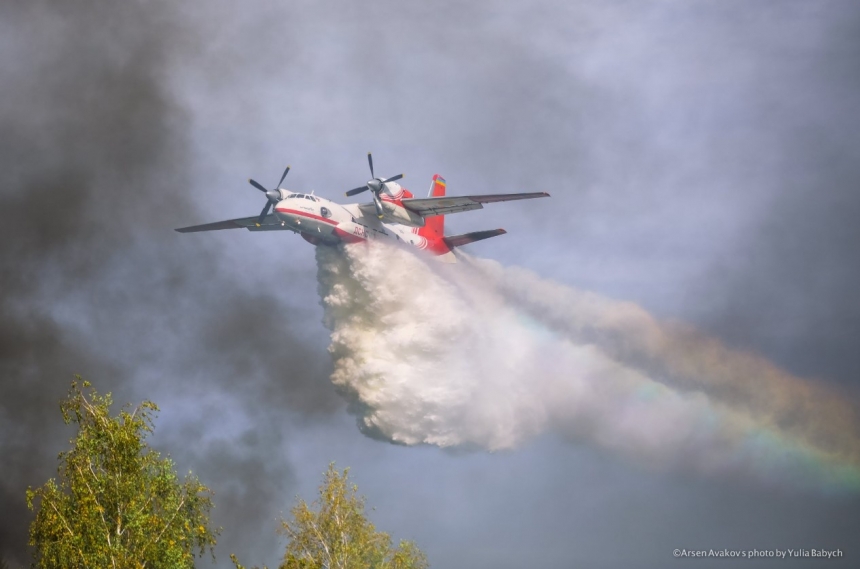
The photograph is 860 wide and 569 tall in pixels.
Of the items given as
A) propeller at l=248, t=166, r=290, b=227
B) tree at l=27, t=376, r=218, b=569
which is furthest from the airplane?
tree at l=27, t=376, r=218, b=569

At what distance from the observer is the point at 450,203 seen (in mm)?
43625

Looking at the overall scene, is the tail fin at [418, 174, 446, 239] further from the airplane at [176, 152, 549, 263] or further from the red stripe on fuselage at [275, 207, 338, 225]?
the red stripe on fuselage at [275, 207, 338, 225]

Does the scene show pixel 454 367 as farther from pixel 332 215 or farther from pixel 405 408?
pixel 332 215

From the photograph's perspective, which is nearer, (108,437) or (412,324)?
(108,437)

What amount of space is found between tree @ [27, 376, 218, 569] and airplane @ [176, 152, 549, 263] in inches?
561

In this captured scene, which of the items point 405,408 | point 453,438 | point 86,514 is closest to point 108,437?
point 86,514

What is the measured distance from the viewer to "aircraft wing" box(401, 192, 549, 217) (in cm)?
4197

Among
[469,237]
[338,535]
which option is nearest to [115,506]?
[338,535]

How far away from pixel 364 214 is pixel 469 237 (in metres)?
7.38

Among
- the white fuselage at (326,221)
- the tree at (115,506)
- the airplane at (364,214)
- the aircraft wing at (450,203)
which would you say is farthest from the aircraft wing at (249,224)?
the tree at (115,506)

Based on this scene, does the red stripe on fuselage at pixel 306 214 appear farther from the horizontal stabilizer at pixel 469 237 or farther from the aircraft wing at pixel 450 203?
the horizontal stabilizer at pixel 469 237

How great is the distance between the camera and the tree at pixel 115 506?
28.2m

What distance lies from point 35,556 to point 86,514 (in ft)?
11.0

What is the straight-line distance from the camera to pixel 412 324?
45.3 meters
